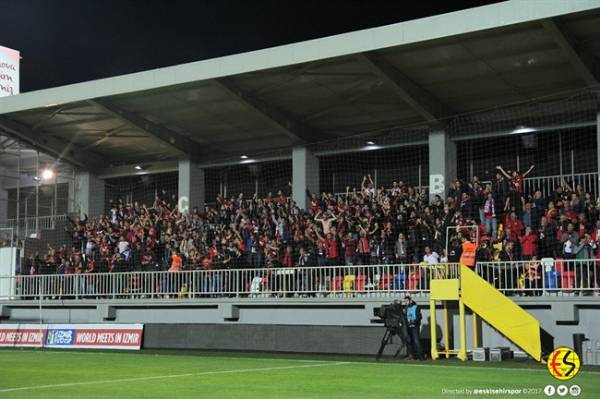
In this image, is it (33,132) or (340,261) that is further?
(33,132)

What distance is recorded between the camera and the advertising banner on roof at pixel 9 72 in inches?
1592

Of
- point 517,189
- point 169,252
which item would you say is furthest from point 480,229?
point 169,252

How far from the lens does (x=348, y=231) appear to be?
25.9 m

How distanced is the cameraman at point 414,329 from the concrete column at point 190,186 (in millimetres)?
14945

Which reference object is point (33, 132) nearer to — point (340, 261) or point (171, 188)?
point (171, 188)

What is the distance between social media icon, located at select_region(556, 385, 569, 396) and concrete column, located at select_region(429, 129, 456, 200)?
1479 cm

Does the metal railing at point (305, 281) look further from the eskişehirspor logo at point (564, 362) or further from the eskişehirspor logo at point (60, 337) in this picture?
the eskişehirspor logo at point (564, 362)

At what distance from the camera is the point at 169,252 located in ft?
96.6

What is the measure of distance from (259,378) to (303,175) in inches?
626

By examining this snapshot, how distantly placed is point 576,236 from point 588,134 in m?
6.98

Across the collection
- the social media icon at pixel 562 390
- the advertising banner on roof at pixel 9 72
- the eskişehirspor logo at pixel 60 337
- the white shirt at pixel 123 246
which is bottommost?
the eskişehirspor logo at pixel 60 337

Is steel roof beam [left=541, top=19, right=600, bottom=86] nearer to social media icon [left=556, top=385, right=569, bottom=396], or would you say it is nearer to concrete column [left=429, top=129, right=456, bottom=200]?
concrete column [left=429, top=129, right=456, bottom=200]

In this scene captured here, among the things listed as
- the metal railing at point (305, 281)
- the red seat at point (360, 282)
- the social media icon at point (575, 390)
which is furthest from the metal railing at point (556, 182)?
the social media icon at point (575, 390)

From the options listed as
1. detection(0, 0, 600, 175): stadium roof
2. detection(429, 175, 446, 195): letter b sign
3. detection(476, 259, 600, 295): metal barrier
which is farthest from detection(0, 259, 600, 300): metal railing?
detection(0, 0, 600, 175): stadium roof
